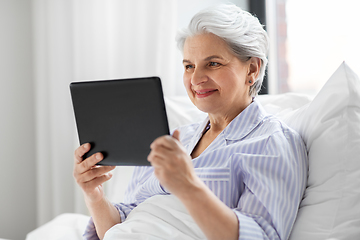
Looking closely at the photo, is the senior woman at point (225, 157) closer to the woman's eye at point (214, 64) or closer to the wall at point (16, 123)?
the woman's eye at point (214, 64)

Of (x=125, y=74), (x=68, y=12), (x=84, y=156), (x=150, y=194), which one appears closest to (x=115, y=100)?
(x=84, y=156)

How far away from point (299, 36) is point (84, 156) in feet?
4.49

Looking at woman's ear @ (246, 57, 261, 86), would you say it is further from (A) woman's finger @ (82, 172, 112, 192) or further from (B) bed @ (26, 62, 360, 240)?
(A) woman's finger @ (82, 172, 112, 192)

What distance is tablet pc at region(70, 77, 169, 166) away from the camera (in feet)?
2.74

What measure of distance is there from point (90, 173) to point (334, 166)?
652mm

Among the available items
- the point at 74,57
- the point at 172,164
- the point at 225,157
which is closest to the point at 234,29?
the point at 225,157

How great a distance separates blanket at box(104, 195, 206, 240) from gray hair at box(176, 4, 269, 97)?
1.63 ft

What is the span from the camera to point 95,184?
107 cm

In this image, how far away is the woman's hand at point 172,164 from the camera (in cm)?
73

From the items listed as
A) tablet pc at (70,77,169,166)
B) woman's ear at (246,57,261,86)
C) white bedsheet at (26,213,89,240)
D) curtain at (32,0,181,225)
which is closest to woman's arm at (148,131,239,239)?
tablet pc at (70,77,169,166)

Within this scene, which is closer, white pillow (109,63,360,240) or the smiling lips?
white pillow (109,63,360,240)

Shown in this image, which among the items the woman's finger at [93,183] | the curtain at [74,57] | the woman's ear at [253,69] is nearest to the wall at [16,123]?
the curtain at [74,57]

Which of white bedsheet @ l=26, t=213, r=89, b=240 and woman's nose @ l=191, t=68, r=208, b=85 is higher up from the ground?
woman's nose @ l=191, t=68, r=208, b=85

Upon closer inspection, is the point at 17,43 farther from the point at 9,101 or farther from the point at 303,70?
the point at 303,70
